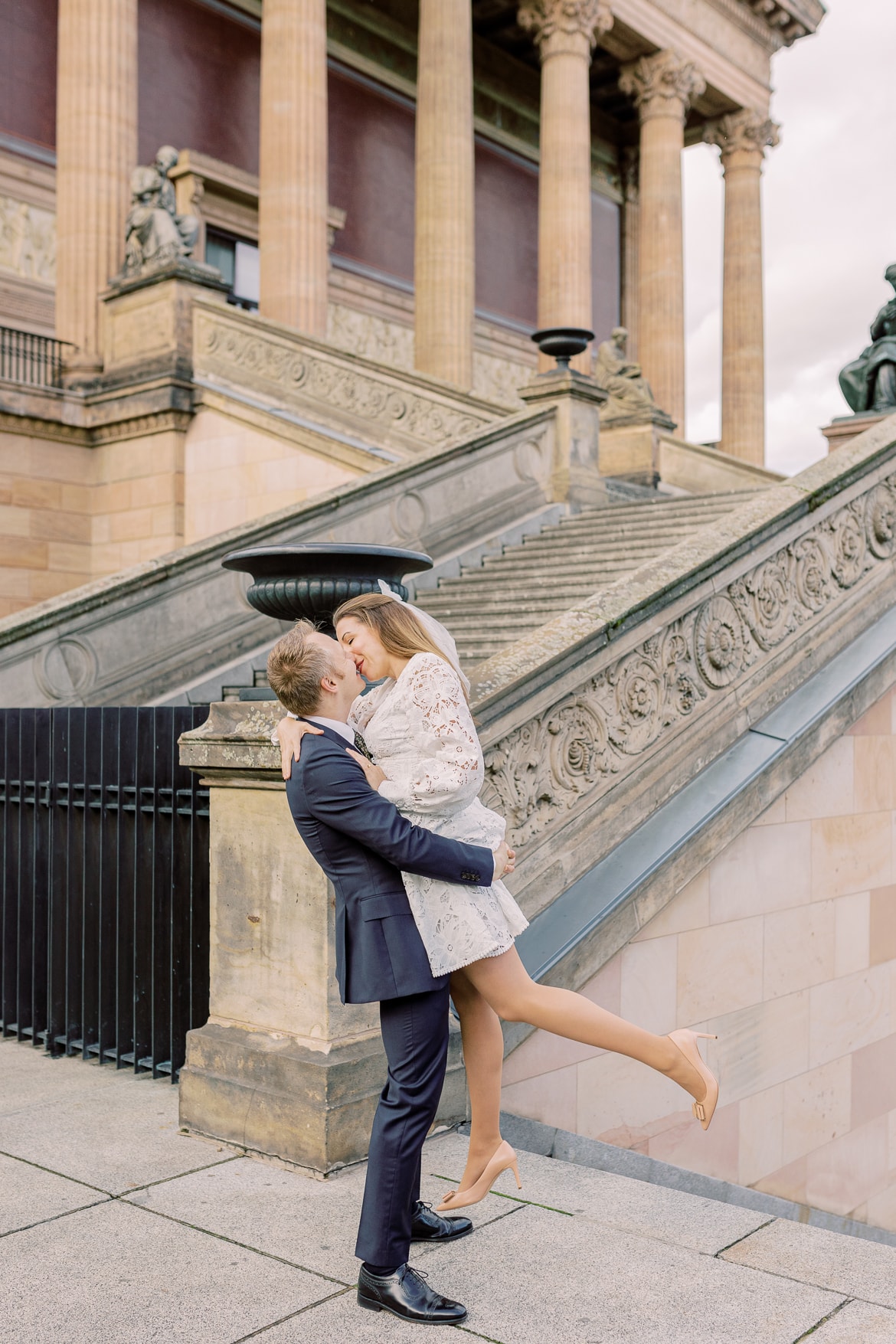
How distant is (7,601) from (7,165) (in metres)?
8.93

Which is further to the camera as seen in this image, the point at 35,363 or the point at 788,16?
the point at 788,16

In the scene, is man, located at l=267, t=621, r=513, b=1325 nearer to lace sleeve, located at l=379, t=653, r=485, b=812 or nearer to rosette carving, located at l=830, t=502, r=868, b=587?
lace sleeve, located at l=379, t=653, r=485, b=812

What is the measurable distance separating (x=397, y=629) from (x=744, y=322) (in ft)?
106

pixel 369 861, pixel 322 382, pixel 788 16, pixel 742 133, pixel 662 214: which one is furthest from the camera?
pixel 788 16

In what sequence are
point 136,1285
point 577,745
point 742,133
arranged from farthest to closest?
1. point 742,133
2. point 577,745
3. point 136,1285

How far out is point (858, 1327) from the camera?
3133mm

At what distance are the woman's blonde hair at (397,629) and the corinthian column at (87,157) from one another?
1672 centimetres

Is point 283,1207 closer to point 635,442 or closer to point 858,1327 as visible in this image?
point 858,1327

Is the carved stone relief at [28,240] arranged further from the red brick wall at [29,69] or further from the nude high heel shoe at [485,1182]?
the nude high heel shoe at [485,1182]

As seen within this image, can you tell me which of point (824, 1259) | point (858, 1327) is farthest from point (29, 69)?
point (858, 1327)

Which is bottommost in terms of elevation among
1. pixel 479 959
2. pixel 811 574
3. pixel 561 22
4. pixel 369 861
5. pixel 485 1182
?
pixel 485 1182

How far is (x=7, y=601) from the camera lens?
16.9m

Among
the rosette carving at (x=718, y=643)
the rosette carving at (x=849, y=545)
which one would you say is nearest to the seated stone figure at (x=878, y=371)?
the rosette carving at (x=849, y=545)

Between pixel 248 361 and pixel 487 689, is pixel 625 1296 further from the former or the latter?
pixel 248 361
